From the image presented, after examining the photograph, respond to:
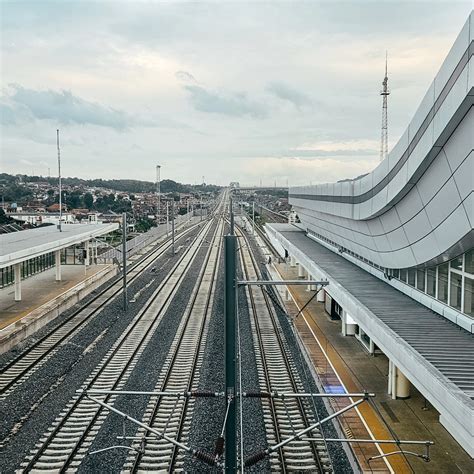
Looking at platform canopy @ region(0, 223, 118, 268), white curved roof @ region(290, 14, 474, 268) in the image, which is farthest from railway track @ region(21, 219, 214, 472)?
white curved roof @ region(290, 14, 474, 268)

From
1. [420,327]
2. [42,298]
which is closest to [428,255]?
[420,327]

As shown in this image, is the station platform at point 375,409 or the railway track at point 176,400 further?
the railway track at point 176,400

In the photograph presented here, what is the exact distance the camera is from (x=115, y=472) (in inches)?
385

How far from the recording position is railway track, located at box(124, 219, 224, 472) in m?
10.3

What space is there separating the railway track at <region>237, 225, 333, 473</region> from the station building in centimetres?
228

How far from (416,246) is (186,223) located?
73.7 m

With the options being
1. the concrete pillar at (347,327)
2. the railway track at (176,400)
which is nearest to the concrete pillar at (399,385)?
the railway track at (176,400)

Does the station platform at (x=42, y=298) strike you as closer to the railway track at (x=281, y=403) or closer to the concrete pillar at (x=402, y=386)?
the railway track at (x=281, y=403)

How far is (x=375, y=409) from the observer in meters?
10.5

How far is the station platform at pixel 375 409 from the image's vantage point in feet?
32.8

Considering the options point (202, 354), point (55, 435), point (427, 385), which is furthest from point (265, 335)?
point (427, 385)

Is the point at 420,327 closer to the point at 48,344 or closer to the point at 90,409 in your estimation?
the point at 90,409

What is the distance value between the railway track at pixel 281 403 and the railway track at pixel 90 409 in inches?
149

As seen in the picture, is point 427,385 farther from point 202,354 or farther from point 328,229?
point 328,229
